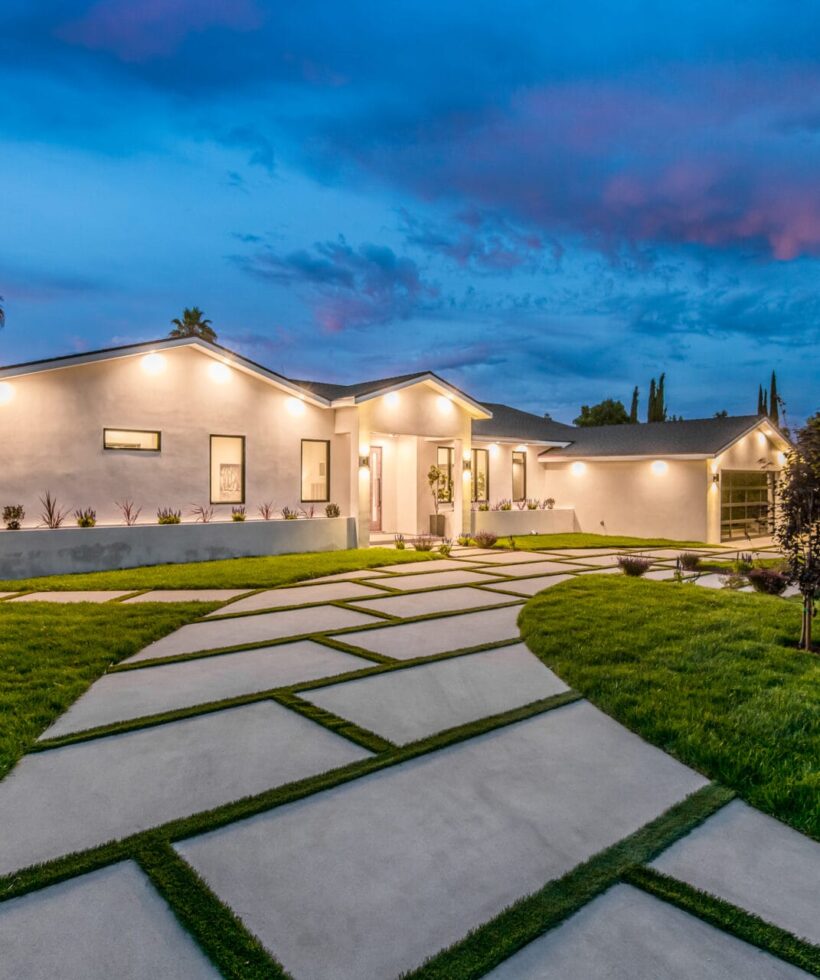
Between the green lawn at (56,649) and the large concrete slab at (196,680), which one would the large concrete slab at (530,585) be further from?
the green lawn at (56,649)

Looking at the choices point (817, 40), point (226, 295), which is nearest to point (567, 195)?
point (817, 40)

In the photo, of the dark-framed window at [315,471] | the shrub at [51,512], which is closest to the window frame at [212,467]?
the dark-framed window at [315,471]

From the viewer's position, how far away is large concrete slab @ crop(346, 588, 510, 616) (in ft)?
26.4

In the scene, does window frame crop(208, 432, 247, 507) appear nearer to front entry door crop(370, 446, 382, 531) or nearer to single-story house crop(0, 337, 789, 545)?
single-story house crop(0, 337, 789, 545)

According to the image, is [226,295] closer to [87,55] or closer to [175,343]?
[87,55]

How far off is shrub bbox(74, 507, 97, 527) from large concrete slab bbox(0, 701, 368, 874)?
8627 millimetres

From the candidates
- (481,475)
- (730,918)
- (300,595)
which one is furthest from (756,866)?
(481,475)

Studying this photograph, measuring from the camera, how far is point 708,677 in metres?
5.12

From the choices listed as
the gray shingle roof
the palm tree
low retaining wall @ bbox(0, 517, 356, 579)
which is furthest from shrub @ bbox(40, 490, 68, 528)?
the palm tree

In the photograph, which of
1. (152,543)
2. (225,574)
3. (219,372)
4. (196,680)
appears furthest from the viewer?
(219,372)

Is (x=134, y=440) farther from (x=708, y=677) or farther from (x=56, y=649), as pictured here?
(x=708, y=677)

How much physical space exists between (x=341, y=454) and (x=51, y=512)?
672cm

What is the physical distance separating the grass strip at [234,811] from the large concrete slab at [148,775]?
8 centimetres

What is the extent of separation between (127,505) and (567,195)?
14.5 meters
